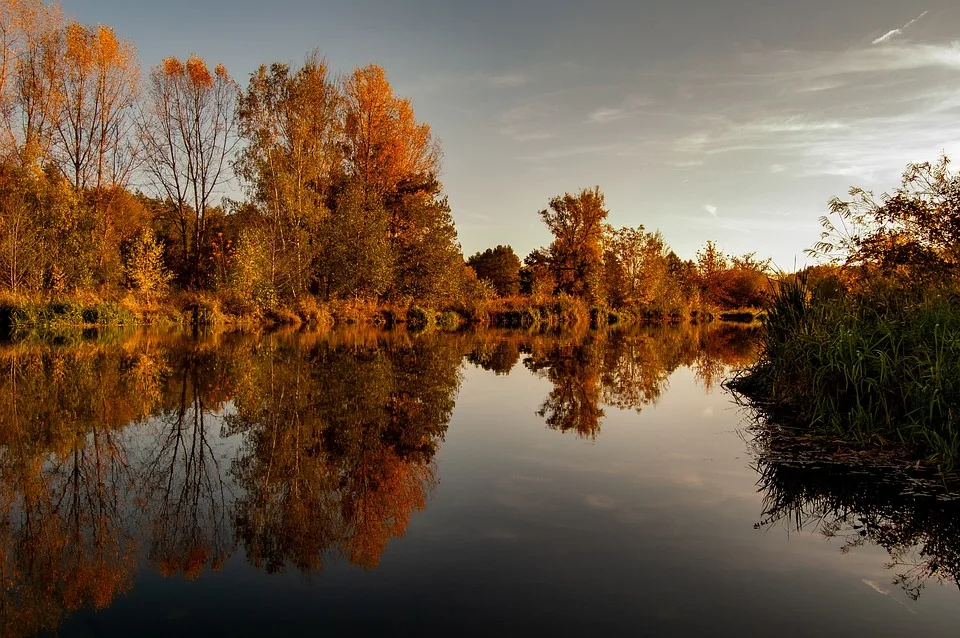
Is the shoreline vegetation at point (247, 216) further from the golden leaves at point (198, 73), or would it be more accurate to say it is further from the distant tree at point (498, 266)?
the distant tree at point (498, 266)

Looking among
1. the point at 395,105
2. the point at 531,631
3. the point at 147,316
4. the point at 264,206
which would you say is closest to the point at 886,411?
the point at 531,631

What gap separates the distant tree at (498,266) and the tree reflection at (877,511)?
6092cm

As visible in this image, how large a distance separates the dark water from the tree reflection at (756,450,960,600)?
3 centimetres

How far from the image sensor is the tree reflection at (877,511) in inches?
180

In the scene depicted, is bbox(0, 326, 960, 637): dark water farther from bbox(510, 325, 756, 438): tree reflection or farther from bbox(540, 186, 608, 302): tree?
bbox(540, 186, 608, 302): tree

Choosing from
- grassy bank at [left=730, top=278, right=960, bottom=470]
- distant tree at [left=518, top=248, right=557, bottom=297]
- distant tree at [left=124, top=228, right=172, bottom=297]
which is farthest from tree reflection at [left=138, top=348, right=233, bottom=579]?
distant tree at [left=518, top=248, right=557, bottom=297]

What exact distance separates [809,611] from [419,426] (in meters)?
6.06

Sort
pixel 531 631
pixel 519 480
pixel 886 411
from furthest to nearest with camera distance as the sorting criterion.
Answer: pixel 886 411 → pixel 519 480 → pixel 531 631

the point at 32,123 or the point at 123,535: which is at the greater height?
the point at 32,123

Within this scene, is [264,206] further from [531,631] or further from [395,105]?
[531,631]

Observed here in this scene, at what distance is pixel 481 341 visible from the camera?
26188mm

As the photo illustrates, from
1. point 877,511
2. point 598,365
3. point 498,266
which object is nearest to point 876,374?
point 877,511

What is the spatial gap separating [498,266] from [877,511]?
71.2 metres

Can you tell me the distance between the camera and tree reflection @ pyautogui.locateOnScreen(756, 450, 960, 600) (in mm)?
4566
